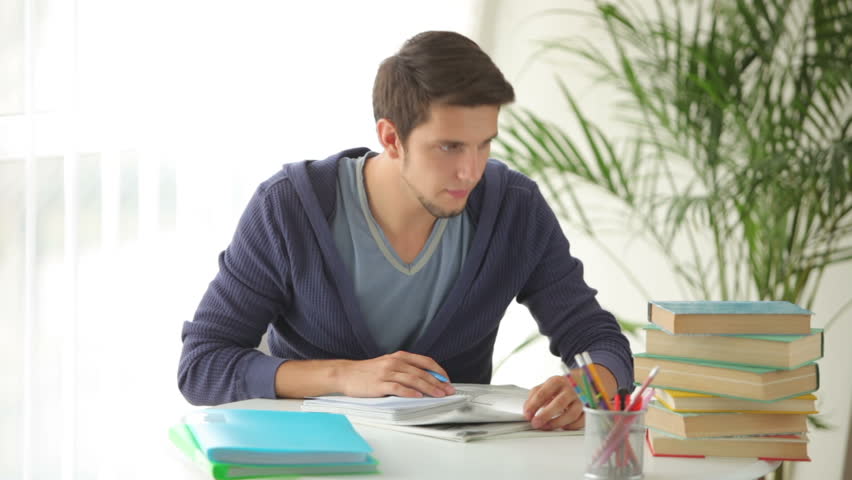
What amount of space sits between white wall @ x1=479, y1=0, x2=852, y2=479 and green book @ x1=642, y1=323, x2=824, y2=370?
1.79 metres

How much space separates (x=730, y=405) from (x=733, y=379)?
38 millimetres

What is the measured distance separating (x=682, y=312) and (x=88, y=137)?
1.34 meters

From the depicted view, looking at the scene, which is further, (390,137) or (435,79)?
(390,137)

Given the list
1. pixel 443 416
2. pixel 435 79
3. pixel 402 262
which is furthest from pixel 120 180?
pixel 443 416

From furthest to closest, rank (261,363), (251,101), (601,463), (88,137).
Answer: (251,101)
(88,137)
(261,363)
(601,463)

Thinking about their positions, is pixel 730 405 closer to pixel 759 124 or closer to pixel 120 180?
pixel 759 124

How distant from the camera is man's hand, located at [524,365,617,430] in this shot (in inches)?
52.1

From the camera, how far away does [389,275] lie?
1.69m

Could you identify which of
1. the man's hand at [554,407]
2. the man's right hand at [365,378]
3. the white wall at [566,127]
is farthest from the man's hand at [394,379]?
the white wall at [566,127]

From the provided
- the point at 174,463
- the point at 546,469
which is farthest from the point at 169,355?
the point at 546,469

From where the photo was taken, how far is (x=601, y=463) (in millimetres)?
1068

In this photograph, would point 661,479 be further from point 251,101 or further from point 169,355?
point 251,101

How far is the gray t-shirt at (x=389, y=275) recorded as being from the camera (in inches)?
66.2

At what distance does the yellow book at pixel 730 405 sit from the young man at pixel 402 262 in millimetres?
321
